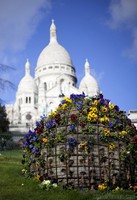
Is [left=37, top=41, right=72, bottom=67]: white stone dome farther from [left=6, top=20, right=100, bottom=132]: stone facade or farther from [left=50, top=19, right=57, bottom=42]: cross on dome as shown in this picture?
[left=50, top=19, right=57, bottom=42]: cross on dome

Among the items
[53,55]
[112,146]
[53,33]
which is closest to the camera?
[112,146]

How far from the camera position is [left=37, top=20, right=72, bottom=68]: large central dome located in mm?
115250

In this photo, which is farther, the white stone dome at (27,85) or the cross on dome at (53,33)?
the cross on dome at (53,33)

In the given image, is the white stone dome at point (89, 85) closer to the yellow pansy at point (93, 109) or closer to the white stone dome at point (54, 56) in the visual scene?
the white stone dome at point (54, 56)

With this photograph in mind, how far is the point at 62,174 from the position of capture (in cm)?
1107

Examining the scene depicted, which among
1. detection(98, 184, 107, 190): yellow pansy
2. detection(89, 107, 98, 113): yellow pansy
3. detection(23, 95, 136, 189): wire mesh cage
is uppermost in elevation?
detection(89, 107, 98, 113): yellow pansy

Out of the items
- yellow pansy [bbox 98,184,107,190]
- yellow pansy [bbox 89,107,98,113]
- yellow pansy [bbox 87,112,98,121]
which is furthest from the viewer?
yellow pansy [bbox 89,107,98,113]

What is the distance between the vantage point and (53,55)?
385 ft

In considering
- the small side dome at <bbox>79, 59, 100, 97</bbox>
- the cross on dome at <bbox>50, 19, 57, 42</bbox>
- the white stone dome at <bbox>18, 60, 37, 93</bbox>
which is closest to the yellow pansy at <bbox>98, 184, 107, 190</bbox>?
the small side dome at <bbox>79, 59, 100, 97</bbox>

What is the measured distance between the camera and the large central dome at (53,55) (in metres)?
115

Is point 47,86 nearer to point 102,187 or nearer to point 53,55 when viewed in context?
point 53,55

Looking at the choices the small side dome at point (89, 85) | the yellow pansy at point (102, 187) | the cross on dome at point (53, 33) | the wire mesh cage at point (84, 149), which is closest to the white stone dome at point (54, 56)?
the cross on dome at point (53, 33)

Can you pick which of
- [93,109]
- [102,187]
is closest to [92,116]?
[93,109]

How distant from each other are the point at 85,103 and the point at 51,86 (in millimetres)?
98030
